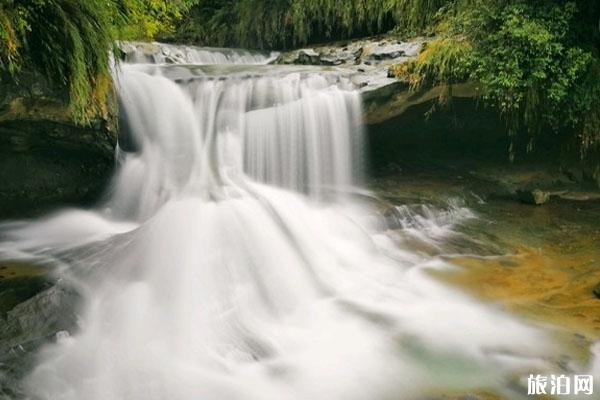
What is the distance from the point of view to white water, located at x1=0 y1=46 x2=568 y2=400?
3.63 meters

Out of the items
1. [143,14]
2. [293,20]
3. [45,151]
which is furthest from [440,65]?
[293,20]

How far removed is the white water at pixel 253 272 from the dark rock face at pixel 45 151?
1.31 ft

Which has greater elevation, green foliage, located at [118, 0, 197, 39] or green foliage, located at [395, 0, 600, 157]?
green foliage, located at [118, 0, 197, 39]

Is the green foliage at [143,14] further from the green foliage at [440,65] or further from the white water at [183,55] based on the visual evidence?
the white water at [183,55]

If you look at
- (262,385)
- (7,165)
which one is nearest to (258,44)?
(7,165)

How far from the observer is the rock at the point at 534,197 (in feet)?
25.2

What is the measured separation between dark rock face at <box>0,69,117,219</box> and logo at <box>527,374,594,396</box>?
534cm

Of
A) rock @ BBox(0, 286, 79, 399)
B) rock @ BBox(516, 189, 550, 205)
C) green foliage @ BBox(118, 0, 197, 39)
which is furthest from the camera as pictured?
rock @ BBox(516, 189, 550, 205)

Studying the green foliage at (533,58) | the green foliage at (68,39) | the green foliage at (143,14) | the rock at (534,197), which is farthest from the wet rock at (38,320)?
the rock at (534,197)

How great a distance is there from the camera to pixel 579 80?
6305 mm

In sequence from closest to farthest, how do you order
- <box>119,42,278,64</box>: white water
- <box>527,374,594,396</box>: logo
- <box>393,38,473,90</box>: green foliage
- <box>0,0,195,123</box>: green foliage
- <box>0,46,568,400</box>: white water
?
<box>527,374,594,396</box>: logo, <box>0,46,568,400</box>: white water, <box>0,0,195,123</box>: green foliage, <box>393,38,473,90</box>: green foliage, <box>119,42,278,64</box>: white water

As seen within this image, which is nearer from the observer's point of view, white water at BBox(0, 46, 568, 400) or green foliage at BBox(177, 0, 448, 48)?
white water at BBox(0, 46, 568, 400)

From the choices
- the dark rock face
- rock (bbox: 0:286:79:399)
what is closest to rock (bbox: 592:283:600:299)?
rock (bbox: 0:286:79:399)

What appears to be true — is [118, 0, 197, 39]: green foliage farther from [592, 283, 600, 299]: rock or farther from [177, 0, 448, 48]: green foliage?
[592, 283, 600, 299]: rock
